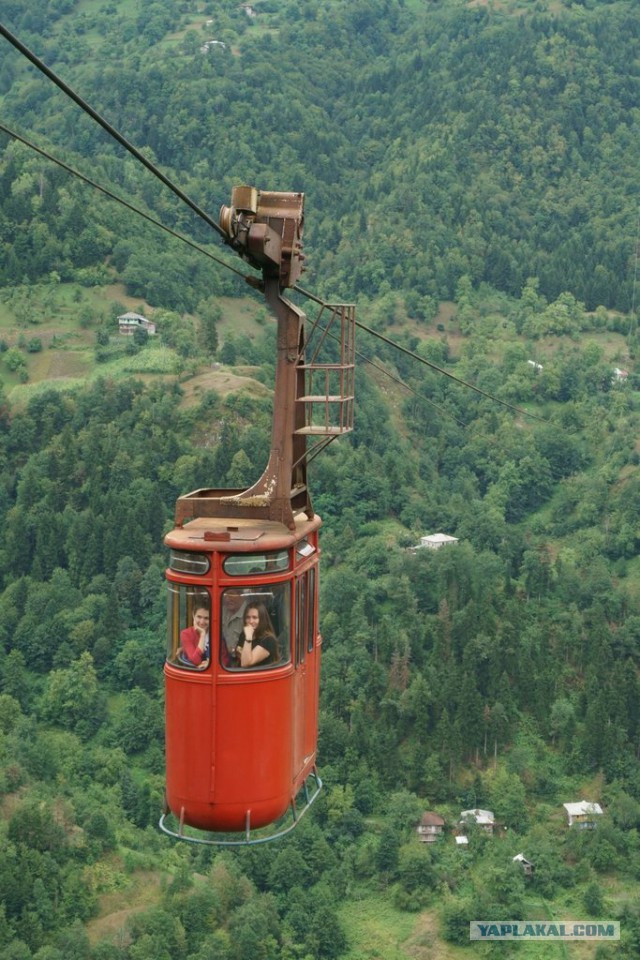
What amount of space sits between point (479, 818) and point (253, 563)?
5690 centimetres

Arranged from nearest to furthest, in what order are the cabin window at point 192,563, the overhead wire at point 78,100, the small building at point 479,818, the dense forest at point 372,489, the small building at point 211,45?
the overhead wire at point 78,100 → the cabin window at point 192,563 → the dense forest at point 372,489 → the small building at point 479,818 → the small building at point 211,45

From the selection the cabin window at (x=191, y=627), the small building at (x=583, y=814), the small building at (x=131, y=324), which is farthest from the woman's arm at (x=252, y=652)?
the small building at (x=131, y=324)

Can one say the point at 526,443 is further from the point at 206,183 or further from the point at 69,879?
the point at 69,879

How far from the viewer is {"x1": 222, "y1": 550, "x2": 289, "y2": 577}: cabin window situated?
1630 centimetres

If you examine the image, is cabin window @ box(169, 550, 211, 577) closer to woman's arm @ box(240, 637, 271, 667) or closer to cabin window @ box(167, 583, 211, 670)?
cabin window @ box(167, 583, 211, 670)

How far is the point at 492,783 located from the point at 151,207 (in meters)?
70.0

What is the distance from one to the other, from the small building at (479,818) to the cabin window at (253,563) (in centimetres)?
5633

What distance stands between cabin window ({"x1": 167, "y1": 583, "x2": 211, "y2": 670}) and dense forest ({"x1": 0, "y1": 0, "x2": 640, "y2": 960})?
46.1 meters

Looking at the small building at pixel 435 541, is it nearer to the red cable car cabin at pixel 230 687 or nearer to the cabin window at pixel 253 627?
the red cable car cabin at pixel 230 687

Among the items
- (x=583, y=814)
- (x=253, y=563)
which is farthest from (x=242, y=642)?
(x=583, y=814)

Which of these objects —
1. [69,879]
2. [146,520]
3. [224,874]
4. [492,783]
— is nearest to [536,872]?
[492,783]

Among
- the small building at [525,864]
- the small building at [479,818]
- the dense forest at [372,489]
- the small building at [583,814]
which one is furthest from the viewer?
the small building at [583,814]

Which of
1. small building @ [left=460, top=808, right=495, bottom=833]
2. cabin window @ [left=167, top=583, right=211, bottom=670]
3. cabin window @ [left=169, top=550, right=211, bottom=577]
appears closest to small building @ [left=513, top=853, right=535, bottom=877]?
small building @ [left=460, top=808, right=495, bottom=833]

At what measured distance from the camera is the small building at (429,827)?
7019 centimetres
